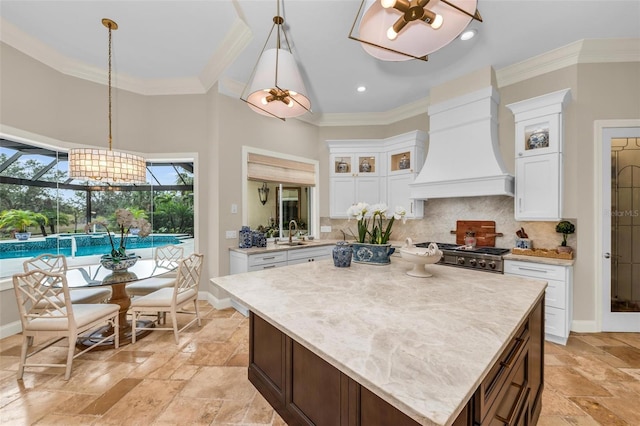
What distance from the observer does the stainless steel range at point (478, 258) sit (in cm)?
303

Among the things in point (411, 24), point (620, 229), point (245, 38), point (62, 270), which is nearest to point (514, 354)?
point (411, 24)

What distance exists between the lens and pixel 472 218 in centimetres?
380

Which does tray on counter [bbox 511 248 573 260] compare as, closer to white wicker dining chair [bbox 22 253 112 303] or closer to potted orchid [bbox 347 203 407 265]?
potted orchid [bbox 347 203 407 265]

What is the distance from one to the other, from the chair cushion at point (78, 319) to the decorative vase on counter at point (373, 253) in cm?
237

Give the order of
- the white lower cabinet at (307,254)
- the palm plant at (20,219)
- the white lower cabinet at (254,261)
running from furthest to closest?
the white lower cabinet at (307,254)
the white lower cabinet at (254,261)
the palm plant at (20,219)

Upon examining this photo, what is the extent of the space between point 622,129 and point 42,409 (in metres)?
5.87

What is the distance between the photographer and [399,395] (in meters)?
0.66

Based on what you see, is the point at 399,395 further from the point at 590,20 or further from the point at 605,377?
the point at 590,20

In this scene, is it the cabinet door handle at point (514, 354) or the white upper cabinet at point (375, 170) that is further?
the white upper cabinet at point (375, 170)

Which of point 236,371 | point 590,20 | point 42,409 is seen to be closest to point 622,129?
point 590,20

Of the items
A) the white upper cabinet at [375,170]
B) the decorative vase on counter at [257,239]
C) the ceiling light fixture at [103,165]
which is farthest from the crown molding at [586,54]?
the ceiling light fixture at [103,165]

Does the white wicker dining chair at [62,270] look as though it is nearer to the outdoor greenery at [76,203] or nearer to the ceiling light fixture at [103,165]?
the outdoor greenery at [76,203]

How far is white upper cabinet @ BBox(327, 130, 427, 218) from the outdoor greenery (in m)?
2.48

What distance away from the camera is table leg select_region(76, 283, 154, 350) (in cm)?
269
